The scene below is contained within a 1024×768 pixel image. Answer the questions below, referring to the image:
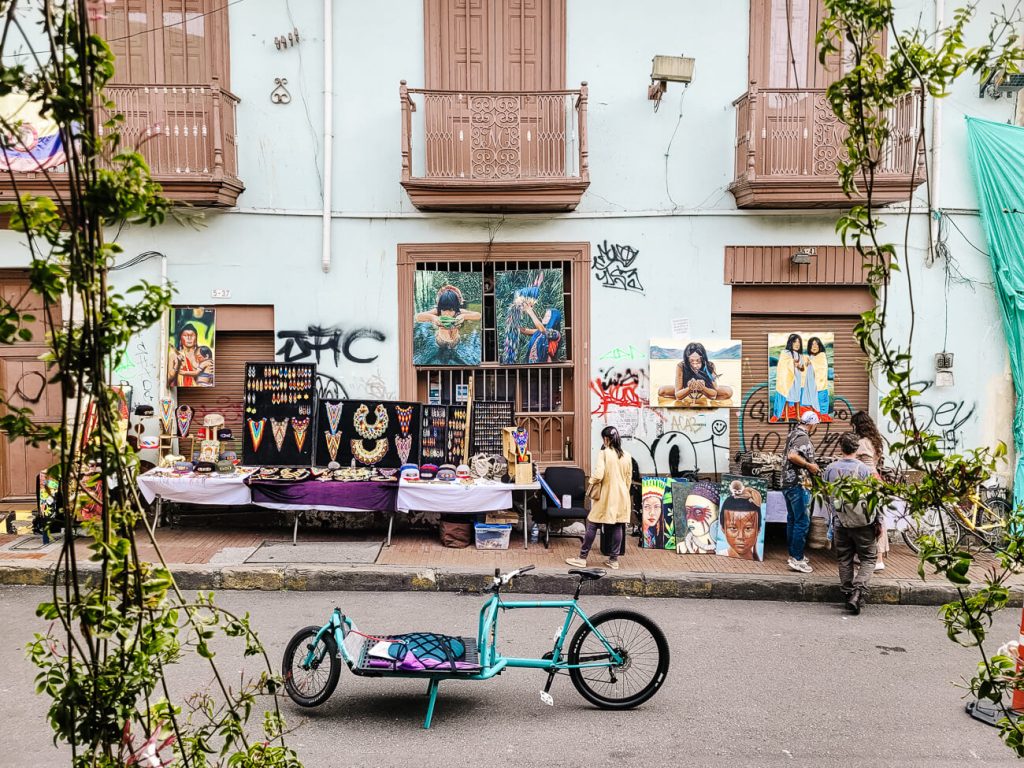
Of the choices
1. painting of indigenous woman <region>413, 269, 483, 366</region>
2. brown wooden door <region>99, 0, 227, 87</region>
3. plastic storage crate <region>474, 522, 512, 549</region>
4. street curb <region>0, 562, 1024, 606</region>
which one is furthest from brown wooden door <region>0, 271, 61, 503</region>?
plastic storage crate <region>474, 522, 512, 549</region>

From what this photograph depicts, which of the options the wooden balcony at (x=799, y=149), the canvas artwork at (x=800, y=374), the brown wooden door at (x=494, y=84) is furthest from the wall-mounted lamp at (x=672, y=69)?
the canvas artwork at (x=800, y=374)

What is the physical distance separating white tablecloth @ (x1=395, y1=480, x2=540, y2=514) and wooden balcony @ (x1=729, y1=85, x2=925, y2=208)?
487cm

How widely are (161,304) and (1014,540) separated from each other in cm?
275

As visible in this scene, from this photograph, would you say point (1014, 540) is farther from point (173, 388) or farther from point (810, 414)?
point (173, 388)

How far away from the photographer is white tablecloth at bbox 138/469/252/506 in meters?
9.82

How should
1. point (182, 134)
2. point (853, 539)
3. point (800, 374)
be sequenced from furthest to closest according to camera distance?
point (800, 374), point (182, 134), point (853, 539)

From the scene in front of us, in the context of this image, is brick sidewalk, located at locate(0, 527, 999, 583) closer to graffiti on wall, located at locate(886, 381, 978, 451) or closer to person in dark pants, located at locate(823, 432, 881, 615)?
person in dark pants, located at locate(823, 432, 881, 615)

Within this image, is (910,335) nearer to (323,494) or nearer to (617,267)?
(323,494)

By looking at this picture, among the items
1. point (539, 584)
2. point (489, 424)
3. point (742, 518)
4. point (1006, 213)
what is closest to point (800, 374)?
point (742, 518)

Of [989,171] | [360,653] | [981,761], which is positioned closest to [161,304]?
[360,653]

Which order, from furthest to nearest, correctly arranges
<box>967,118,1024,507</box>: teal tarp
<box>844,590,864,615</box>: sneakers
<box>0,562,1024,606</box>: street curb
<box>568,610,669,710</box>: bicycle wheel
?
<box>967,118,1024,507</box>: teal tarp
<box>0,562,1024,606</box>: street curb
<box>844,590,864,615</box>: sneakers
<box>568,610,669,710</box>: bicycle wheel

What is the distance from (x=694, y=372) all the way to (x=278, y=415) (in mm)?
5581

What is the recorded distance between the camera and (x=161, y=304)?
7.55 feet

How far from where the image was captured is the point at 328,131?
1067 cm
